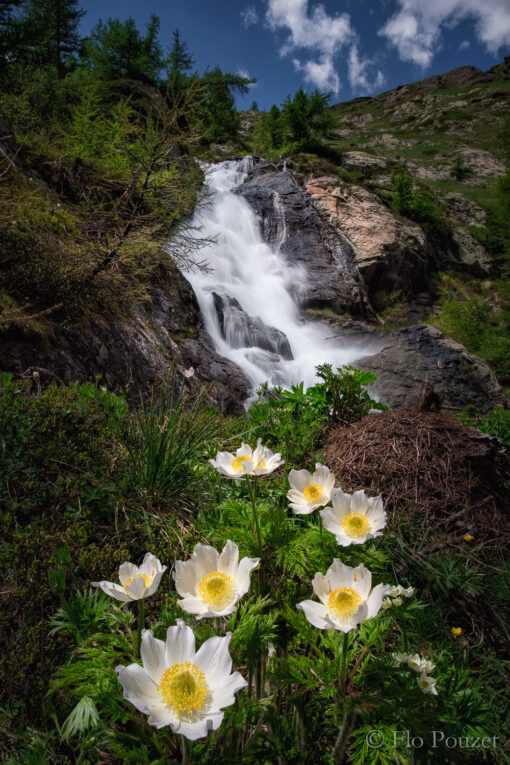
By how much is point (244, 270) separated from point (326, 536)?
10.8m

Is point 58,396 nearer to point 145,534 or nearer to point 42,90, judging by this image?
point 145,534

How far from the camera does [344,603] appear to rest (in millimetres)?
792

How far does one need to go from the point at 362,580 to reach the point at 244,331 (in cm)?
723

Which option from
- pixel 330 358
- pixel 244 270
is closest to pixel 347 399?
pixel 330 358

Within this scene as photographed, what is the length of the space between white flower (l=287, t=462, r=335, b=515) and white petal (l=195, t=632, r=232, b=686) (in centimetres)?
48

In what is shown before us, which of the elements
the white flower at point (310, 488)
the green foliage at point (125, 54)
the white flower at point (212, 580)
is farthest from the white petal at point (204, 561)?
the green foliage at point (125, 54)

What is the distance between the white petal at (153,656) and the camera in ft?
2.29

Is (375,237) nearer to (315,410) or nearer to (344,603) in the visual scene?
(315,410)

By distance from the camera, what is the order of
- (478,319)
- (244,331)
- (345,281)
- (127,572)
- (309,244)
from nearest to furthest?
(127,572) < (244,331) < (345,281) < (309,244) < (478,319)

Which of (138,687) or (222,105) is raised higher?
(222,105)

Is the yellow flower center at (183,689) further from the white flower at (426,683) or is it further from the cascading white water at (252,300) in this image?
the cascading white water at (252,300)

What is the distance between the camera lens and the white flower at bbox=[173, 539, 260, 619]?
824mm

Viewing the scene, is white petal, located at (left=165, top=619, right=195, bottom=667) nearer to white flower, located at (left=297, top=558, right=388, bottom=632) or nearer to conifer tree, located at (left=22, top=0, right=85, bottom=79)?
white flower, located at (left=297, top=558, right=388, bottom=632)

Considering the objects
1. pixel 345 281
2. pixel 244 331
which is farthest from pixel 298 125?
pixel 244 331
